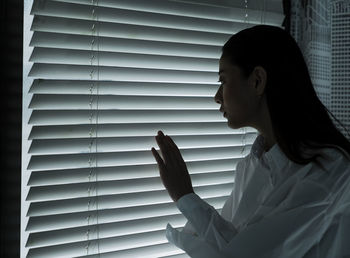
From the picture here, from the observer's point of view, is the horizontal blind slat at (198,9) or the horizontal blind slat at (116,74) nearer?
the horizontal blind slat at (116,74)

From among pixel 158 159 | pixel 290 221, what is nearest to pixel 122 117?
pixel 158 159

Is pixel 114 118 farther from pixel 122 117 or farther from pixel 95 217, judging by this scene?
pixel 95 217

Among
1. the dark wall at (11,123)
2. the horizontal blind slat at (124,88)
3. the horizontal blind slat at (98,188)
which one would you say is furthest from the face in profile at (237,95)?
the dark wall at (11,123)

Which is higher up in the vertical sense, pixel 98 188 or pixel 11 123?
pixel 11 123

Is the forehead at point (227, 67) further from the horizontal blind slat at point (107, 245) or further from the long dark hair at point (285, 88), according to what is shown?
the horizontal blind slat at point (107, 245)

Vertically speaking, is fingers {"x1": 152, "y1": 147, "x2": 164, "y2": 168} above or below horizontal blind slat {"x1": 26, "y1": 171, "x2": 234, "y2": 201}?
above

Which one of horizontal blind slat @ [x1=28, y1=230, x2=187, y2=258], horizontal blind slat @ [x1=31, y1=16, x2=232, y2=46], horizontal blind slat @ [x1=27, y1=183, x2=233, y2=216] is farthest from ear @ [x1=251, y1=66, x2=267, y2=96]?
horizontal blind slat @ [x1=28, y1=230, x2=187, y2=258]

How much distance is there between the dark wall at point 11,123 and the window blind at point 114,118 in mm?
23

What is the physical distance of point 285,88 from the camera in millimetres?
1110

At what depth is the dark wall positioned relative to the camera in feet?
3.27

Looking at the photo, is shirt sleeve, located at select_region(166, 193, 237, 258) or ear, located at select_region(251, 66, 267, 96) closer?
shirt sleeve, located at select_region(166, 193, 237, 258)

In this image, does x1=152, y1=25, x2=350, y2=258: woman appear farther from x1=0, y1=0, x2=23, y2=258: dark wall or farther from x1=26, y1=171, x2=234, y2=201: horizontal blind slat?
x1=0, y1=0, x2=23, y2=258: dark wall

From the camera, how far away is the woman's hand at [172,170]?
1.09 metres

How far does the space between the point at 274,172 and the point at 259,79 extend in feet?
0.82
